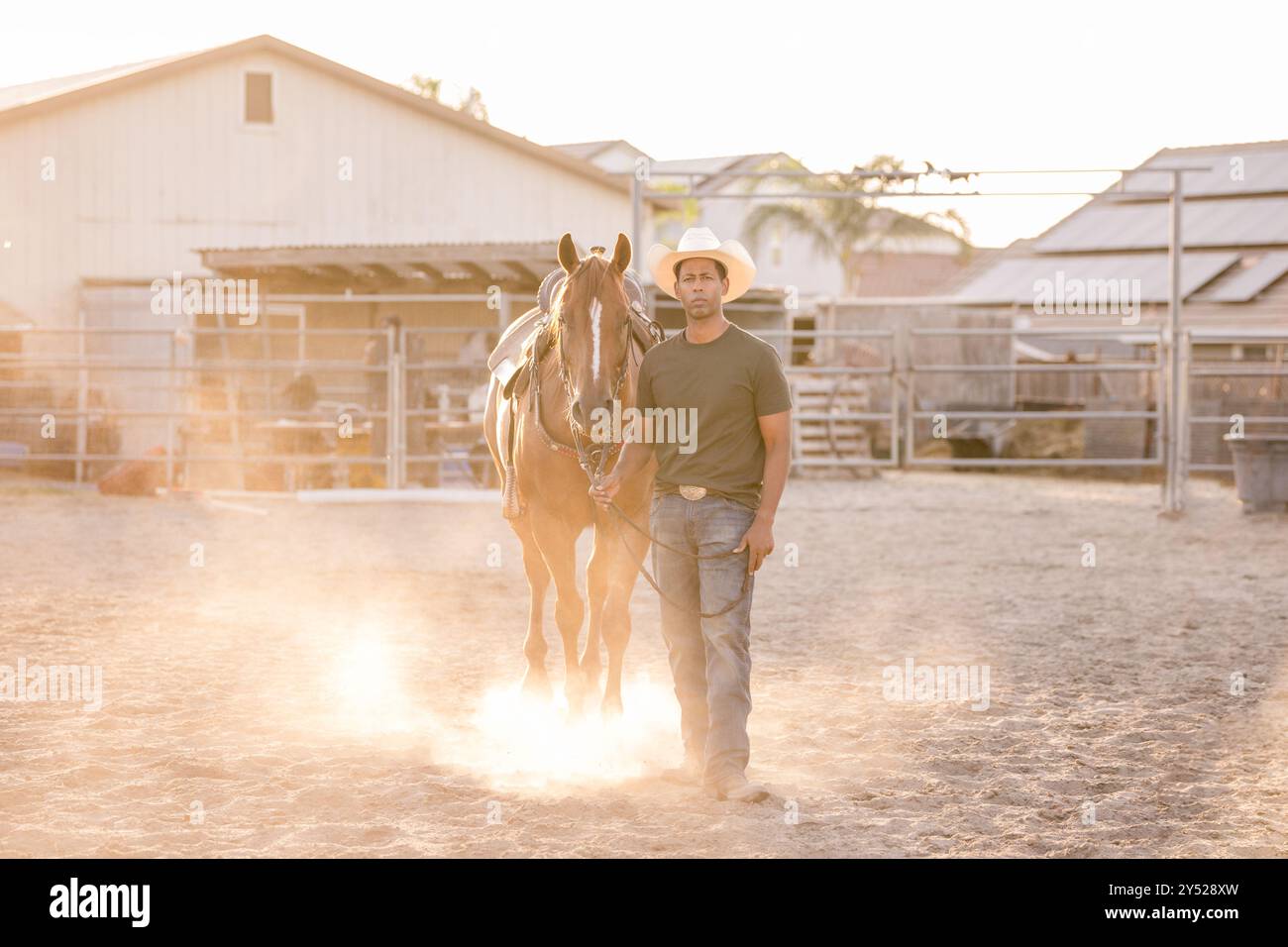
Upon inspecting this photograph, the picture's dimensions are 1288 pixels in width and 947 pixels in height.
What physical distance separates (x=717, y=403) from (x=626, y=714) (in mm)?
1838

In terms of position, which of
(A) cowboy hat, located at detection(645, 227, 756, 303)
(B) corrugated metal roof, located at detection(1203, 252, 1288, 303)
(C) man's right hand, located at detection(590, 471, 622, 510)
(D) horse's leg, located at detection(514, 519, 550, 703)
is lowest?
(D) horse's leg, located at detection(514, 519, 550, 703)

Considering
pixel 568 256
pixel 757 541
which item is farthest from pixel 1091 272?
pixel 757 541

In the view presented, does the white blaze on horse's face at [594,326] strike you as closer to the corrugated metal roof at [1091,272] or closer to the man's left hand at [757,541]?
the man's left hand at [757,541]

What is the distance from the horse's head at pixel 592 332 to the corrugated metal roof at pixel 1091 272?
24.6m

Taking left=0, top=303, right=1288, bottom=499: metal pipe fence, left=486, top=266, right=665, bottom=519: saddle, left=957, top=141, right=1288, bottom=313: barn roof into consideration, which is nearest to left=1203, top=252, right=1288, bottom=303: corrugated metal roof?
left=957, top=141, right=1288, bottom=313: barn roof

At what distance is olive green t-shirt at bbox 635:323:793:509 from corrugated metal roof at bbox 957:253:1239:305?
24.8 meters

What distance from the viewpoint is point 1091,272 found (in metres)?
31.9

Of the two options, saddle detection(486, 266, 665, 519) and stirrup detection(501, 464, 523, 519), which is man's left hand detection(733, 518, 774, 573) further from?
→ stirrup detection(501, 464, 523, 519)

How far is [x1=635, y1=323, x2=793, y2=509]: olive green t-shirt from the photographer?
466 centimetres

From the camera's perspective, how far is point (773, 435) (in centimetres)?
464

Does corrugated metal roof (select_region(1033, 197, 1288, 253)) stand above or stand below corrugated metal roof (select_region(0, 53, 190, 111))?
below

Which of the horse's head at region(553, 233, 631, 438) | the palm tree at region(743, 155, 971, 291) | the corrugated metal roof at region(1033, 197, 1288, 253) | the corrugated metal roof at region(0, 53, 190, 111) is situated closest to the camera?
the horse's head at region(553, 233, 631, 438)
